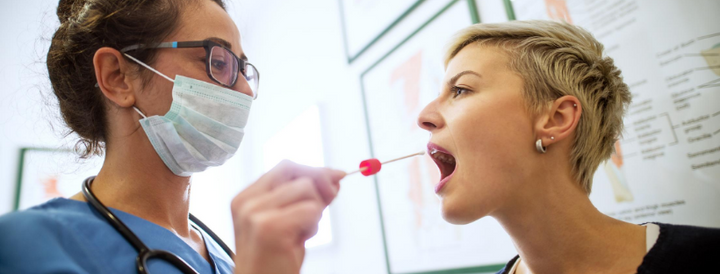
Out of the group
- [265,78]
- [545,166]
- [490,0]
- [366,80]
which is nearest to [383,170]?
[366,80]

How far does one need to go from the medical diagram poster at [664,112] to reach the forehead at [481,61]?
0.35 metres

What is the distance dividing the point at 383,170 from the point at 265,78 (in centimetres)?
178

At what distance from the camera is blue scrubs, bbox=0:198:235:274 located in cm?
59

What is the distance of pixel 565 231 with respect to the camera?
0.85m

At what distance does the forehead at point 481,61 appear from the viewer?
3.04ft

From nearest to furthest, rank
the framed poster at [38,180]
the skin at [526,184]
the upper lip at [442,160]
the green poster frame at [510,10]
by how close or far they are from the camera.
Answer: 1. the skin at [526,184]
2. the upper lip at [442,160]
3. the green poster frame at [510,10]
4. the framed poster at [38,180]

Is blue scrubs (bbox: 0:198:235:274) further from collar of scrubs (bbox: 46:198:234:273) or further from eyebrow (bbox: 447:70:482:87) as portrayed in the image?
eyebrow (bbox: 447:70:482:87)

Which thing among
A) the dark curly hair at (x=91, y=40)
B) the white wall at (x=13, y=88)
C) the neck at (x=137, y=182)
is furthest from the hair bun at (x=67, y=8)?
the white wall at (x=13, y=88)

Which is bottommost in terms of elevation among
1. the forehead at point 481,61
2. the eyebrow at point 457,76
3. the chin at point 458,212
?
the chin at point 458,212

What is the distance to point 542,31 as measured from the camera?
0.96 metres

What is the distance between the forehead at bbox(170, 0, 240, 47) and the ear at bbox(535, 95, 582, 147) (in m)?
0.77

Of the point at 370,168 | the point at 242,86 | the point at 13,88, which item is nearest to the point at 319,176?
the point at 370,168

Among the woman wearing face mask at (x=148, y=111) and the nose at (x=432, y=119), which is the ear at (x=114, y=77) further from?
the nose at (x=432, y=119)

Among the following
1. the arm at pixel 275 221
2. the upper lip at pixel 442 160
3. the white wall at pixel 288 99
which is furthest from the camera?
the white wall at pixel 288 99
